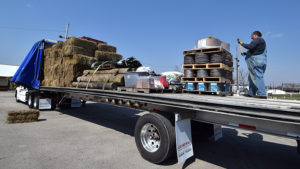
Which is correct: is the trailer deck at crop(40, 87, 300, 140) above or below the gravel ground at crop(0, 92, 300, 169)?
above

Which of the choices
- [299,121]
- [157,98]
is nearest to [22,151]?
[157,98]

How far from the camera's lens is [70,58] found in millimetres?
7562

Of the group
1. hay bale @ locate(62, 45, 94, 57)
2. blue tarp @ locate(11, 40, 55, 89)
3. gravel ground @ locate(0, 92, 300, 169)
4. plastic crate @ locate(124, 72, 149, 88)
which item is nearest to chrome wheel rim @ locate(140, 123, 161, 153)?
gravel ground @ locate(0, 92, 300, 169)

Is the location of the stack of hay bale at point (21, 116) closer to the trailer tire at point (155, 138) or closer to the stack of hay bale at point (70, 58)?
the stack of hay bale at point (70, 58)

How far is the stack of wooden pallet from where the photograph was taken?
4586 millimetres

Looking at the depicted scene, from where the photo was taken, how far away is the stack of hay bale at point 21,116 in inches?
242

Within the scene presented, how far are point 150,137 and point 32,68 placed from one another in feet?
27.5

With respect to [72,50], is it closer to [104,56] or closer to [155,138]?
[104,56]

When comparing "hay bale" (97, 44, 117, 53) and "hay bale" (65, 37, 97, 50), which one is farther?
"hay bale" (97, 44, 117, 53)

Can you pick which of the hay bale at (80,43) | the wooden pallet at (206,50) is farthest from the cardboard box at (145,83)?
the hay bale at (80,43)

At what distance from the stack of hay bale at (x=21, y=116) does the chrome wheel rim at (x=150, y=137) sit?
5.42 meters

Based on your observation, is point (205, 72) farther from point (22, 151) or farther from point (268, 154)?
point (22, 151)

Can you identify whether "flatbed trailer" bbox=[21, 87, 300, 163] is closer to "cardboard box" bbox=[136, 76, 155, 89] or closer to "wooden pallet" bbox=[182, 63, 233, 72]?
"cardboard box" bbox=[136, 76, 155, 89]

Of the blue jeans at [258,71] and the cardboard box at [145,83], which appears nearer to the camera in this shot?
the blue jeans at [258,71]
